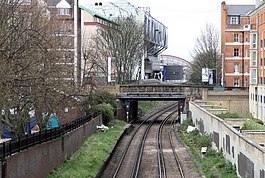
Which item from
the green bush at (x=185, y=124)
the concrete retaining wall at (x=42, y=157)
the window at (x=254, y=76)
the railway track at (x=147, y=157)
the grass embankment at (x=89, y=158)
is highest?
the window at (x=254, y=76)

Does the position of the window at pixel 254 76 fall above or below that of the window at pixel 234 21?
below

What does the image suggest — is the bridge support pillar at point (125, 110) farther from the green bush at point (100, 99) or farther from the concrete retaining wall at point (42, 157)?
the concrete retaining wall at point (42, 157)

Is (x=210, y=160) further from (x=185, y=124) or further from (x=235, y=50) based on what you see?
(x=235, y=50)

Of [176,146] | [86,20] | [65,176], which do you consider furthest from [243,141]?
[86,20]

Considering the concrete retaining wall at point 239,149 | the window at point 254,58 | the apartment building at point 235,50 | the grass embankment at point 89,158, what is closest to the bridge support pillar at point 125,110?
the window at point 254,58

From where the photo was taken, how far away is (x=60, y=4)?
76812mm

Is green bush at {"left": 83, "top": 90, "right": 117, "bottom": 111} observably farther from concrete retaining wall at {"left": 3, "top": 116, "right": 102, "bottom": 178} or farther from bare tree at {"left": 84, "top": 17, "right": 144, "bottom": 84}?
concrete retaining wall at {"left": 3, "top": 116, "right": 102, "bottom": 178}

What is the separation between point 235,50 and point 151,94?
25162 millimetres

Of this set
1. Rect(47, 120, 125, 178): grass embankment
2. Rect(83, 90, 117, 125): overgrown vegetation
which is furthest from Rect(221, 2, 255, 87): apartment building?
Rect(47, 120, 125, 178): grass embankment

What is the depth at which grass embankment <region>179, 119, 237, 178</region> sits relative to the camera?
83.1 ft

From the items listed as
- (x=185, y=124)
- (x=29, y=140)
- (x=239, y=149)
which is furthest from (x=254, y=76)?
(x=29, y=140)

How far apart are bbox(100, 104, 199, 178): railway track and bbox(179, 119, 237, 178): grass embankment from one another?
1.22m

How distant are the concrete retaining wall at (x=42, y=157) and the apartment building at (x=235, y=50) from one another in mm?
51865

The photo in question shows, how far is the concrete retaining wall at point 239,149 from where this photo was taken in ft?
63.3
